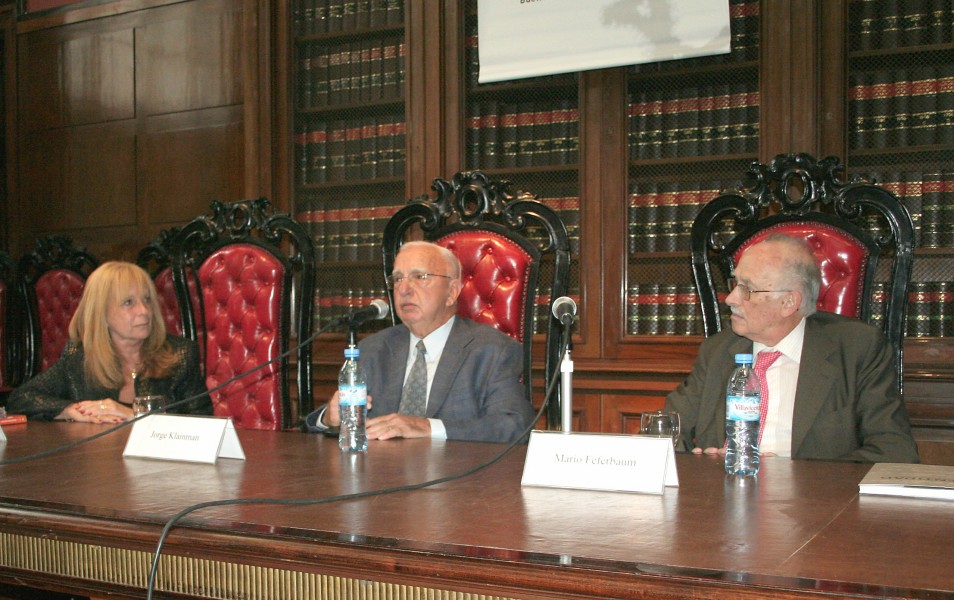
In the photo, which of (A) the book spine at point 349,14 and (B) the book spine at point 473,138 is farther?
(A) the book spine at point 349,14

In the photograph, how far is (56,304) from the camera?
467 cm

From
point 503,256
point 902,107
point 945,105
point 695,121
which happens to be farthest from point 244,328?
point 945,105

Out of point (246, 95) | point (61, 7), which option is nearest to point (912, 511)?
point (246, 95)

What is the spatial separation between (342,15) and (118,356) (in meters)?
1.98

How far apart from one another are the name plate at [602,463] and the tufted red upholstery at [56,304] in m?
3.63

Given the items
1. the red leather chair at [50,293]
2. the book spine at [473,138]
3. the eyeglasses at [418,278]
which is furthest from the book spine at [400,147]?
the red leather chair at [50,293]

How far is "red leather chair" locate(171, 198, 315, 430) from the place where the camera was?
11.2ft

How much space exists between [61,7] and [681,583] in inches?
215

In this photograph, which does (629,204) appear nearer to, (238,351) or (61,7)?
(238,351)

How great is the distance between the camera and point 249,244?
3500mm

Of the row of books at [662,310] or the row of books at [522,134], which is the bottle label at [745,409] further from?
the row of books at [522,134]

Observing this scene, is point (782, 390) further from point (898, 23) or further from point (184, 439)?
point (898, 23)

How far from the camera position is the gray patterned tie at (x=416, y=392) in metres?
2.68

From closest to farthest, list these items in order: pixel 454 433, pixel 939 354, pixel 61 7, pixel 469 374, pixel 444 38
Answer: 1. pixel 454 433
2. pixel 469 374
3. pixel 939 354
4. pixel 444 38
5. pixel 61 7
